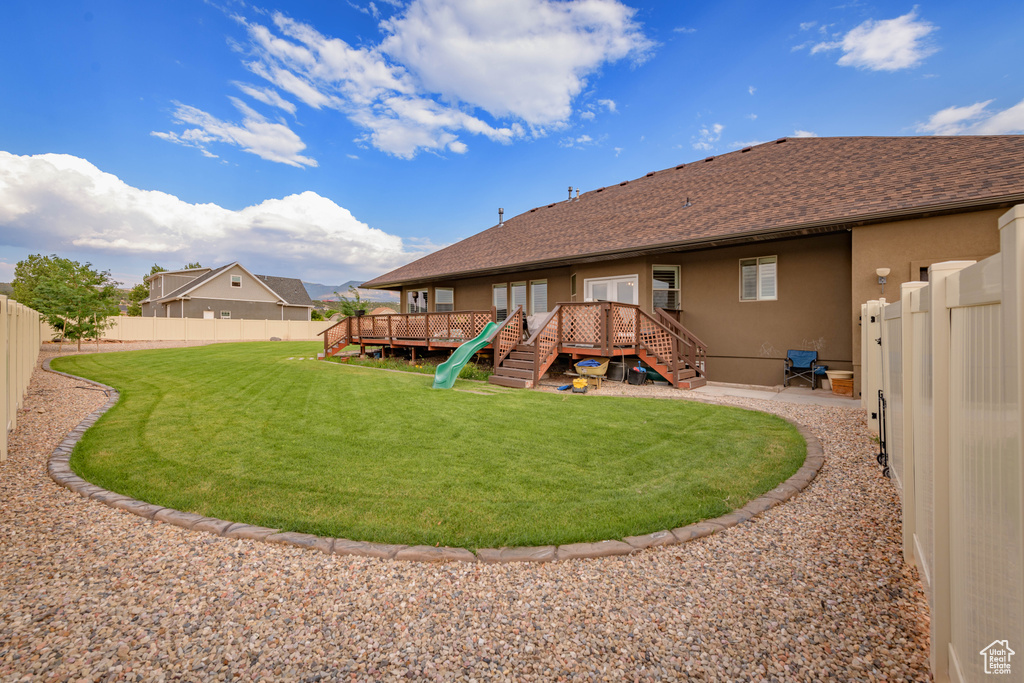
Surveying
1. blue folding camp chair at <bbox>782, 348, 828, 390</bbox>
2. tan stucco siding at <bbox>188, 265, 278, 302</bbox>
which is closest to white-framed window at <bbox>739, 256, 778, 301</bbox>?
blue folding camp chair at <bbox>782, 348, 828, 390</bbox>

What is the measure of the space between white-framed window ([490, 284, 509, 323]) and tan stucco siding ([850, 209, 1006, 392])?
10.7m

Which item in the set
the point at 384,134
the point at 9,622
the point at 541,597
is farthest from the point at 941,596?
the point at 384,134

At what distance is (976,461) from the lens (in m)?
1.44

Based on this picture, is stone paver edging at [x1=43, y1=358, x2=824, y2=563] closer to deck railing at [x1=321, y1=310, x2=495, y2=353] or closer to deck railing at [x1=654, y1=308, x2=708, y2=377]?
deck railing at [x1=654, y1=308, x2=708, y2=377]

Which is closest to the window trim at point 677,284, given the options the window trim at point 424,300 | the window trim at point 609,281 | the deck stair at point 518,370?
the window trim at point 609,281

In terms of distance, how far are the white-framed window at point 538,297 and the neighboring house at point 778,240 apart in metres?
0.05

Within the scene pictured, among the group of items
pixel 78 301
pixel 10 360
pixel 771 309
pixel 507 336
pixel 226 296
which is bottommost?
pixel 10 360

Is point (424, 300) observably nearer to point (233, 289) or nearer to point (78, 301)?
point (78, 301)

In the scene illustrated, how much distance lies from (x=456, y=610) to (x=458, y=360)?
9.17 metres

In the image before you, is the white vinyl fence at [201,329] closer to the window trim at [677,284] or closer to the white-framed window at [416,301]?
the white-framed window at [416,301]

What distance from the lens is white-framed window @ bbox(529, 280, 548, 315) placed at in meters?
15.1

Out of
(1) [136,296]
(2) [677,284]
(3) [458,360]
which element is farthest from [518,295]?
(1) [136,296]

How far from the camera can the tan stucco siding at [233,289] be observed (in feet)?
112

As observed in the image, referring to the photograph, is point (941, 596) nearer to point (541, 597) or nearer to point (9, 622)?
point (541, 597)
